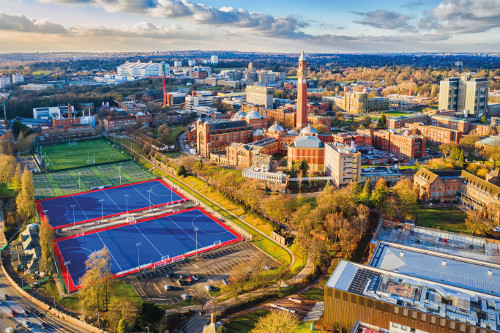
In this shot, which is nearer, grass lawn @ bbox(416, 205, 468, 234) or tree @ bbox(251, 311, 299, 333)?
tree @ bbox(251, 311, 299, 333)

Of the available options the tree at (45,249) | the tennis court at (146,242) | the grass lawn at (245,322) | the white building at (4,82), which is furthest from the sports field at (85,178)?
the white building at (4,82)

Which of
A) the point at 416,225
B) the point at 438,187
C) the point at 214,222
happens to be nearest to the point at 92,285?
the point at 214,222

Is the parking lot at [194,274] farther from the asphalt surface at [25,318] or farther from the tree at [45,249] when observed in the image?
the tree at [45,249]

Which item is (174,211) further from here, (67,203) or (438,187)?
(438,187)

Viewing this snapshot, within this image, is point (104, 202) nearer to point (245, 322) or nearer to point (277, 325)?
point (245, 322)

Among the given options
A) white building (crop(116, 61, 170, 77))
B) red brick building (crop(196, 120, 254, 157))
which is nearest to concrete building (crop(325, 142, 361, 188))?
red brick building (crop(196, 120, 254, 157))

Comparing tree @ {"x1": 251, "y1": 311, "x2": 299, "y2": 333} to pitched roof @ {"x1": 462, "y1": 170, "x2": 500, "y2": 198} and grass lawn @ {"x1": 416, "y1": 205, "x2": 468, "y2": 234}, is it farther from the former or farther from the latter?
pitched roof @ {"x1": 462, "y1": 170, "x2": 500, "y2": 198}

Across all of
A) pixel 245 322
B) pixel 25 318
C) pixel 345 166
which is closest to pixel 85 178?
pixel 25 318
